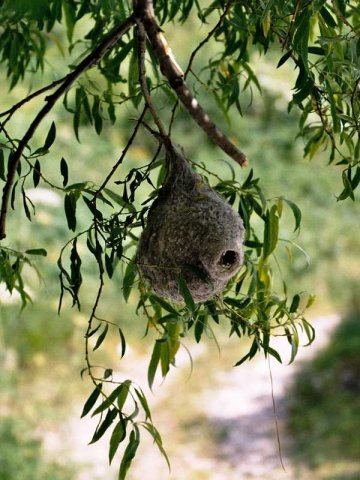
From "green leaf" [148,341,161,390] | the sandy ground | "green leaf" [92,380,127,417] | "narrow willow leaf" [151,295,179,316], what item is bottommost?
"green leaf" [92,380,127,417]

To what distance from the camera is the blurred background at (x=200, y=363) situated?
5227 mm

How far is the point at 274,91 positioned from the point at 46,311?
227cm

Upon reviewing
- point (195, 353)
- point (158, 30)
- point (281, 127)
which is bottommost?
point (158, 30)

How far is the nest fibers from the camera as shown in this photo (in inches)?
55.2

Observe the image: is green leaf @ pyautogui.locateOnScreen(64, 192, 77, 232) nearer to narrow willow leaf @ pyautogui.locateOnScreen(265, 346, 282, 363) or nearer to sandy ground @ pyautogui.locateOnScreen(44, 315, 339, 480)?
narrow willow leaf @ pyautogui.locateOnScreen(265, 346, 282, 363)

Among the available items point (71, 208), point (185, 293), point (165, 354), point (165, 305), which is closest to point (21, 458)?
point (165, 354)

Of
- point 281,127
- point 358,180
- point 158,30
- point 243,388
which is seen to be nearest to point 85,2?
point 158,30

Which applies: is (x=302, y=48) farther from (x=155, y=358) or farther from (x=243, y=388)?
(x=243, y=388)

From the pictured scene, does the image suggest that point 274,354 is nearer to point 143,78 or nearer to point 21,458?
point 143,78

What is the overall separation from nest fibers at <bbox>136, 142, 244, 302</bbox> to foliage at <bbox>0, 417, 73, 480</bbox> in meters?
2.87

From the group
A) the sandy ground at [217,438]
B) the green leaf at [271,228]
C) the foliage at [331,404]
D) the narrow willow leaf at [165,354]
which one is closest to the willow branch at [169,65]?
the green leaf at [271,228]

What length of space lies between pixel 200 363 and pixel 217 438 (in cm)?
145

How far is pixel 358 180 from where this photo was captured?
145 cm

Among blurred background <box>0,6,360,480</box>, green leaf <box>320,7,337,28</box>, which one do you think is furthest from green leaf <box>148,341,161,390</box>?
blurred background <box>0,6,360,480</box>
